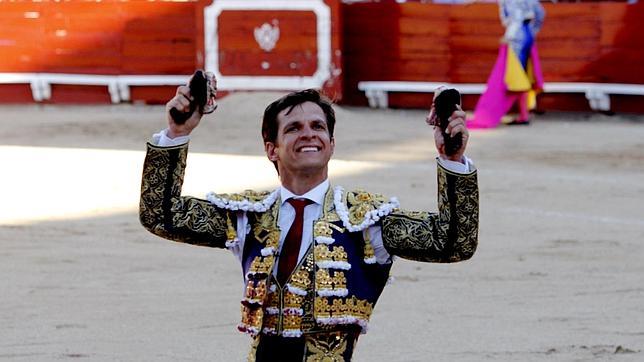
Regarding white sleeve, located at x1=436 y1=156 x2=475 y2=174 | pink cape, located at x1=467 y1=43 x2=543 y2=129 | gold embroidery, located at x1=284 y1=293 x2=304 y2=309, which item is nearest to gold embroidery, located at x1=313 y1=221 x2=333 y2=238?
gold embroidery, located at x1=284 y1=293 x2=304 y2=309

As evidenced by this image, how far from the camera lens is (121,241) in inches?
245

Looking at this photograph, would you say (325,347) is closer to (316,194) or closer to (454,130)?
(316,194)

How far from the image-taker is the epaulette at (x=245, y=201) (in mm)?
2562

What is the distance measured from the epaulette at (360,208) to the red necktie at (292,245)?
0.06 meters

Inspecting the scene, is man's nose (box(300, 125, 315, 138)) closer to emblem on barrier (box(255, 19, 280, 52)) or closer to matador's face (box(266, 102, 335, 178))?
matador's face (box(266, 102, 335, 178))

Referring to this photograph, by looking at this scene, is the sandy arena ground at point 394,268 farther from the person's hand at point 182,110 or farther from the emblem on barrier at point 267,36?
the emblem on barrier at point 267,36

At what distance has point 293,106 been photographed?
2539 mm

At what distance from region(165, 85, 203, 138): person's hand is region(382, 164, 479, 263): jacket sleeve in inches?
13.8

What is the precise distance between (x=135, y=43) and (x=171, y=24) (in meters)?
0.35

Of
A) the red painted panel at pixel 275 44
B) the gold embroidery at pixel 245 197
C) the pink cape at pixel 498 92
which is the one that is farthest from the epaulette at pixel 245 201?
the red painted panel at pixel 275 44

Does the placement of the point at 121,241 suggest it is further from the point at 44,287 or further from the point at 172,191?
the point at 172,191

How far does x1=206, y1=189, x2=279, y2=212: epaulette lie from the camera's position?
8.41 feet

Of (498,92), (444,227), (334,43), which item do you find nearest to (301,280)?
(444,227)

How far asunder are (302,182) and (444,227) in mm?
247
